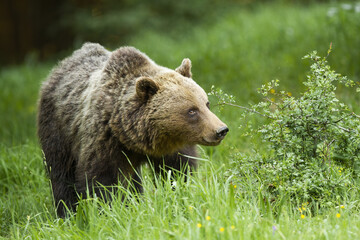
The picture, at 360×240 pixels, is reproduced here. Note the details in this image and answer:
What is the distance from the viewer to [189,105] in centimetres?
452

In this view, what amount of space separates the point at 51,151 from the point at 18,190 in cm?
82

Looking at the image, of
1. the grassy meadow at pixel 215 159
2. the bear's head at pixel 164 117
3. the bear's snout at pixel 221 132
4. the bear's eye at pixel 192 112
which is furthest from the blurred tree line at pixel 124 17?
the bear's snout at pixel 221 132

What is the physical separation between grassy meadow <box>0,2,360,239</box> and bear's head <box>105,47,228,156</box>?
0.27m

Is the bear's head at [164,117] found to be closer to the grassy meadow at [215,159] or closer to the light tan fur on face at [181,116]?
the light tan fur on face at [181,116]

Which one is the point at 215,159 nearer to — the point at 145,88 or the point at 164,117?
the point at 164,117

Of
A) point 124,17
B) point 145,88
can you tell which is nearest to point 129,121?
point 145,88

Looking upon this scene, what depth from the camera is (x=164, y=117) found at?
456 cm

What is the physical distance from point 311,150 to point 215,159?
1.61 metres

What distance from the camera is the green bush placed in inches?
165

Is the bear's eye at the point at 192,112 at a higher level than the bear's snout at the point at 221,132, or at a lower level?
higher

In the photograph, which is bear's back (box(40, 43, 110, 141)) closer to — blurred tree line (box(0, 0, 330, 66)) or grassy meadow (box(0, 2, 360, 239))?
grassy meadow (box(0, 2, 360, 239))

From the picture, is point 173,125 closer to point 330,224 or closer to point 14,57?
point 330,224

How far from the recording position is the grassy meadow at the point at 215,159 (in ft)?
11.6

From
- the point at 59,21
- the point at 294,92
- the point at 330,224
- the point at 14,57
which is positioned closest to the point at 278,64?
the point at 294,92
